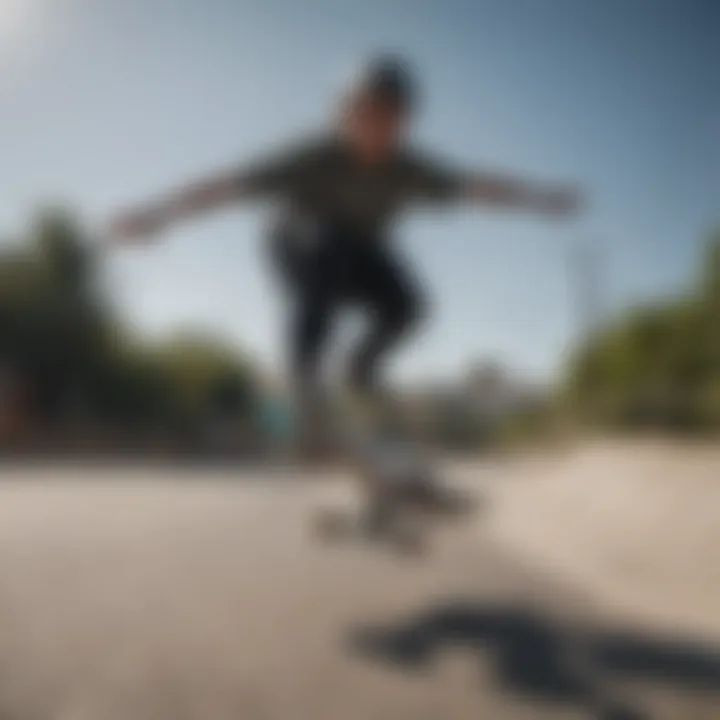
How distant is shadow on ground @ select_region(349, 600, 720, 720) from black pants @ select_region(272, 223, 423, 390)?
721mm

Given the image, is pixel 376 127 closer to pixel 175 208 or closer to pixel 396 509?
pixel 175 208

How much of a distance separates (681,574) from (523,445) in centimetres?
125

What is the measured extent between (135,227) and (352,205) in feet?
1.62

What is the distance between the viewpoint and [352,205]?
1.79 meters

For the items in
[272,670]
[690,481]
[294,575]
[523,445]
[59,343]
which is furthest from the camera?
[690,481]

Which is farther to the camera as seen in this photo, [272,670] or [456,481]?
[456,481]

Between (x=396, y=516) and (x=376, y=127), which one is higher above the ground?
(x=376, y=127)

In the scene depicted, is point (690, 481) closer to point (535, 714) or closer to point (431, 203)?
point (535, 714)

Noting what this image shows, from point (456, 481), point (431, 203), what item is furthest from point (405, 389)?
point (431, 203)

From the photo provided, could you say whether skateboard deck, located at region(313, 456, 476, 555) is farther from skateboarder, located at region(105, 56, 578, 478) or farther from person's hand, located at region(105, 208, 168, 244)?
person's hand, located at region(105, 208, 168, 244)

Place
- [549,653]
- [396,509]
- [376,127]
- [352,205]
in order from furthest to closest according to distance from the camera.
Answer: [396,509] → [549,653] → [352,205] → [376,127]

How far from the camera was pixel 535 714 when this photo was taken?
5.59ft

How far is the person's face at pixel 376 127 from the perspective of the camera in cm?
159

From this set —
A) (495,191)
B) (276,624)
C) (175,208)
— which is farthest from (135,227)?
(276,624)
